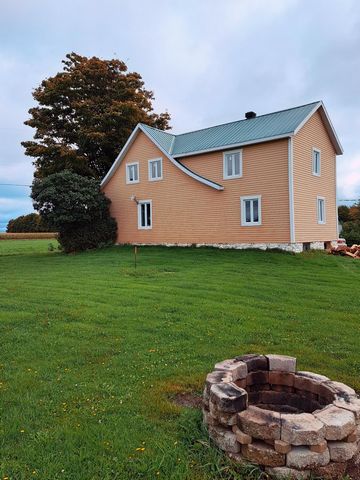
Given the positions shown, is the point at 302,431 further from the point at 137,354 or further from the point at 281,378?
the point at 137,354

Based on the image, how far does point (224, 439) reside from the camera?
9.68 ft

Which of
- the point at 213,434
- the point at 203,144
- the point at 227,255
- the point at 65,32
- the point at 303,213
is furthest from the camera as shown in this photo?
the point at 203,144

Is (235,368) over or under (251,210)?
under

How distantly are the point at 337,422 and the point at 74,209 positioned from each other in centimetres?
2045

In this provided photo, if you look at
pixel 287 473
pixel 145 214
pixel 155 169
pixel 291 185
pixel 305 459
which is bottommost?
pixel 287 473

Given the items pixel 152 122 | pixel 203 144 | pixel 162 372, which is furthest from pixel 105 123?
pixel 162 372

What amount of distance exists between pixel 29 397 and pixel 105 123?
2657 centimetres

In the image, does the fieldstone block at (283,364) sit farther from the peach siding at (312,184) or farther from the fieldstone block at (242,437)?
the peach siding at (312,184)

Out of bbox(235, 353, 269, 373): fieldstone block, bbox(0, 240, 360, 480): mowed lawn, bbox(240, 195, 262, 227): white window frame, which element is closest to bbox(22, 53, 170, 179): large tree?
bbox(240, 195, 262, 227): white window frame

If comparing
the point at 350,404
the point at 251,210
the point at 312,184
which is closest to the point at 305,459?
the point at 350,404

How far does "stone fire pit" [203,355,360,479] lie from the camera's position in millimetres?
2646

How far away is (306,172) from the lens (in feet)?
61.7

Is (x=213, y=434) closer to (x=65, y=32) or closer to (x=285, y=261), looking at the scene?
(x=285, y=261)

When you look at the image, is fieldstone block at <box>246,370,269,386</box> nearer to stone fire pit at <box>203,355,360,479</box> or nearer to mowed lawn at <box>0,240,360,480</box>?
stone fire pit at <box>203,355,360,479</box>
